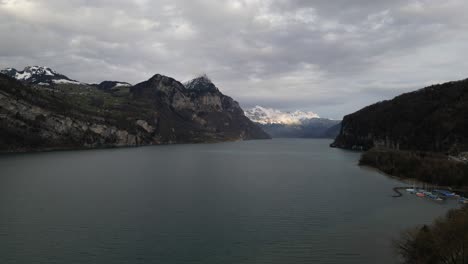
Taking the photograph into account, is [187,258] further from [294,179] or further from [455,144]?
[455,144]

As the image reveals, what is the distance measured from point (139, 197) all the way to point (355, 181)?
3036 inches

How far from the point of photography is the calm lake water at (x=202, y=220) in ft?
161

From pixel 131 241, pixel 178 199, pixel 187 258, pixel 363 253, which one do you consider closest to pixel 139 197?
pixel 178 199

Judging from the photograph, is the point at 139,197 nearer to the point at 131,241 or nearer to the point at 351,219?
the point at 131,241

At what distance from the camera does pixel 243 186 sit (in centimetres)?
10738

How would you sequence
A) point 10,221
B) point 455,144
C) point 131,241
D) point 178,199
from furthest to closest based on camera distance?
1. point 455,144
2. point 178,199
3. point 10,221
4. point 131,241

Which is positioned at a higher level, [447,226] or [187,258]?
[447,226]

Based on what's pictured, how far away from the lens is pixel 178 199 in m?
86.1

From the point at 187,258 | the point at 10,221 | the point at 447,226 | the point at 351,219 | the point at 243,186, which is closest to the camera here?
the point at 447,226

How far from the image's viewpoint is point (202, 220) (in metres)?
66.2

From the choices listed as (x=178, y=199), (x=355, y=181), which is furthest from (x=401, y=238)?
(x=355, y=181)

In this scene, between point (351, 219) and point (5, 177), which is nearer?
point (351, 219)

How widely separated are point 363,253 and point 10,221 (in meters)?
63.1

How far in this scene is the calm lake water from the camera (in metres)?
49.0
